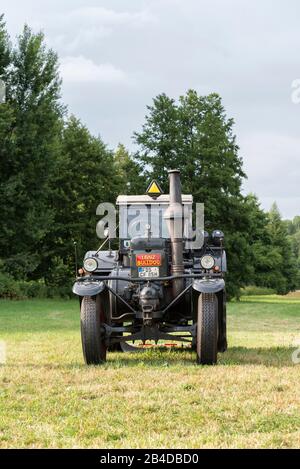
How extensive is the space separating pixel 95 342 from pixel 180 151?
32150 mm

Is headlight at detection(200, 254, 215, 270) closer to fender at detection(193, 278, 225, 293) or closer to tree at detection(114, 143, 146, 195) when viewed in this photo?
fender at detection(193, 278, 225, 293)

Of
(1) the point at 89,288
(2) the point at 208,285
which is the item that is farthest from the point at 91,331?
(2) the point at 208,285

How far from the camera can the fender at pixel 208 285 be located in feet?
26.4

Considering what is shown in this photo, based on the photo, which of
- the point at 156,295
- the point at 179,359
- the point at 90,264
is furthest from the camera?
the point at 179,359

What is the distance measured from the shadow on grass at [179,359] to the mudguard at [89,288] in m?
0.86

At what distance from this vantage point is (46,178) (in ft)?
101

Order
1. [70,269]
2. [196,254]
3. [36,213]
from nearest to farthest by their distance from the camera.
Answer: [196,254] < [36,213] < [70,269]

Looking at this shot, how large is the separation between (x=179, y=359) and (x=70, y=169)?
2799 cm

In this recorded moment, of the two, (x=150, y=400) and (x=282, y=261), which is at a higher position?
(x=150, y=400)

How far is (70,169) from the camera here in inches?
1423

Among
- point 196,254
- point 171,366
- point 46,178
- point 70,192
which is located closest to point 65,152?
point 70,192

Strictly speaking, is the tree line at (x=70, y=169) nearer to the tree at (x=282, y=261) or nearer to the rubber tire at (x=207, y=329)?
the rubber tire at (x=207, y=329)

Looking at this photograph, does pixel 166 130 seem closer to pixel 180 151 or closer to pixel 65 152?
pixel 180 151

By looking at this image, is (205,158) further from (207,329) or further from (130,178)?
(207,329)
